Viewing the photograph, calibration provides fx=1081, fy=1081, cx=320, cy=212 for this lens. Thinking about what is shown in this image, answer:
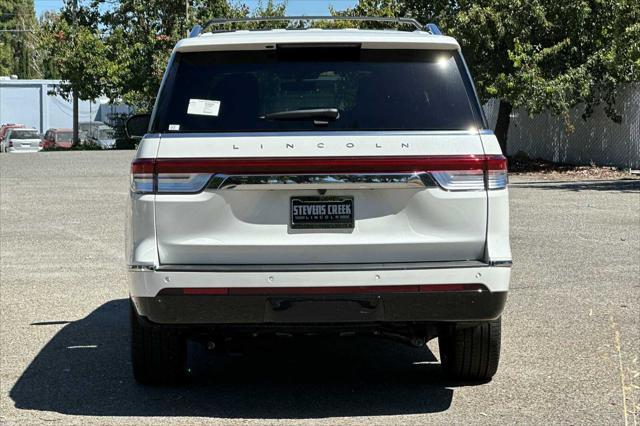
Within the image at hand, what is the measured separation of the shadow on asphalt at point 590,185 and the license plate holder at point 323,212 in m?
16.8

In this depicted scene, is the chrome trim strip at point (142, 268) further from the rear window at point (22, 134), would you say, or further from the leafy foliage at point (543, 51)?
the rear window at point (22, 134)

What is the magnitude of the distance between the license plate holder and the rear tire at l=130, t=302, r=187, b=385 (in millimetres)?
1049

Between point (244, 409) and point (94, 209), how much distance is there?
12.3 meters

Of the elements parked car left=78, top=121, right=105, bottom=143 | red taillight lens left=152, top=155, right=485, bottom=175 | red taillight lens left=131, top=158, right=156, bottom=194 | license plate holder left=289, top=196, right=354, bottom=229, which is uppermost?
red taillight lens left=152, top=155, right=485, bottom=175

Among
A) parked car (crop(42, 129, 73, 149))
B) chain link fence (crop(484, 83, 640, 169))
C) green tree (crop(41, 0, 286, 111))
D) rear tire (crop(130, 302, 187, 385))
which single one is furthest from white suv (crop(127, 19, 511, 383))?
parked car (crop(42, 129, 73, 149))

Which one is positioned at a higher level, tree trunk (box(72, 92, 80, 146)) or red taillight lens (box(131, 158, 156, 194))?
red taillight lens (box(131, 158, 156, 194))

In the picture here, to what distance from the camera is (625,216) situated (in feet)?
52.5

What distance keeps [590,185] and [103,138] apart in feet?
110

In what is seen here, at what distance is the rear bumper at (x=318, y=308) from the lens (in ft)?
17.1

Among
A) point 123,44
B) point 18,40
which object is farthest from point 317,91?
point 18,40

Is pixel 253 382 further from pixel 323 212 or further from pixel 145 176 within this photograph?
pixel 145 176

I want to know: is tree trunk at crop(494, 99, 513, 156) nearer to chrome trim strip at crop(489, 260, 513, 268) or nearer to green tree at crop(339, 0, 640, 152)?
green tree at crop(339, 0, 640, 152)

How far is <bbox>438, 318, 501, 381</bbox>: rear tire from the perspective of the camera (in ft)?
19.4

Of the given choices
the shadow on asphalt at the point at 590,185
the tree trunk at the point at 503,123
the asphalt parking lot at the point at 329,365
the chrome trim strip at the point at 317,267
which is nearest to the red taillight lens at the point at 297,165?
the chrome trim strip at the point at 317,267
